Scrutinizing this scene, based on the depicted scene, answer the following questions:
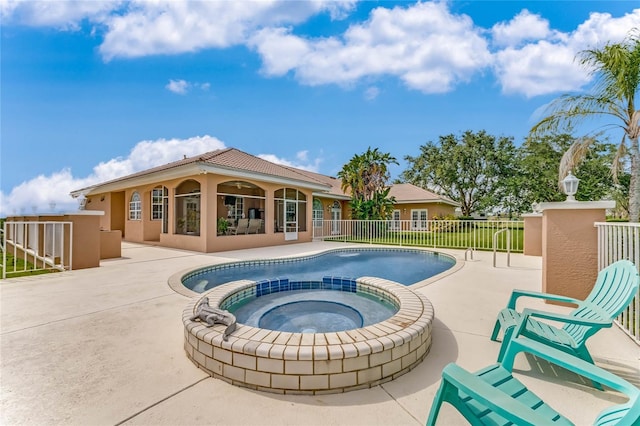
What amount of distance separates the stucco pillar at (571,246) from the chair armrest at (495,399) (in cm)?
431

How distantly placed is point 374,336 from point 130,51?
13697 millimetres

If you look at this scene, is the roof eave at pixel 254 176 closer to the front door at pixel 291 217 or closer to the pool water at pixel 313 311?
the front door at pixel 291 217

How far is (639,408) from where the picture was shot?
125 centimetres

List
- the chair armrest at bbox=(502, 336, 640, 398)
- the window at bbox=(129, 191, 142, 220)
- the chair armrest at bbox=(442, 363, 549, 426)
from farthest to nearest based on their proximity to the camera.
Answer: the window at bbox=(129, 191, 142, 220) → the chair armrest at bbox=(502, 336, 640, 398) → the chair armrest at bbox=(442, 363, 549, 426)

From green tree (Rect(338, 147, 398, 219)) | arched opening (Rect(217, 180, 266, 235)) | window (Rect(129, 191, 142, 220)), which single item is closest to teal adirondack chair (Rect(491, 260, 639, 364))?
arched opening (Rect(217, 180, 266, 235))

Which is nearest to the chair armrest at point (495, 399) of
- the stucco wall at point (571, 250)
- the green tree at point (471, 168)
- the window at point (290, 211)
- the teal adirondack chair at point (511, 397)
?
the teal adirondack chair at point (511, 397)

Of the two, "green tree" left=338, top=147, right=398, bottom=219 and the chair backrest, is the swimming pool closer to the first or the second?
the chair backrest

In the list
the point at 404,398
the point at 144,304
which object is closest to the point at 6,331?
the point at 144,304

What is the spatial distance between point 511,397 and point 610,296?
8.29 feet

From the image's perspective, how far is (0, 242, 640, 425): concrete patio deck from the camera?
7.20ft

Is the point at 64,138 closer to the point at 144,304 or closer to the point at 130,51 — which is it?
the point at 130,51

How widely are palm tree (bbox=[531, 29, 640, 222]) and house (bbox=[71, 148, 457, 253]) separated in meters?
11.4

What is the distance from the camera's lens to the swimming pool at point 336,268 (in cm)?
792

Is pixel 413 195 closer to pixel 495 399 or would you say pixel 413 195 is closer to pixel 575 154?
pixel 575 154
